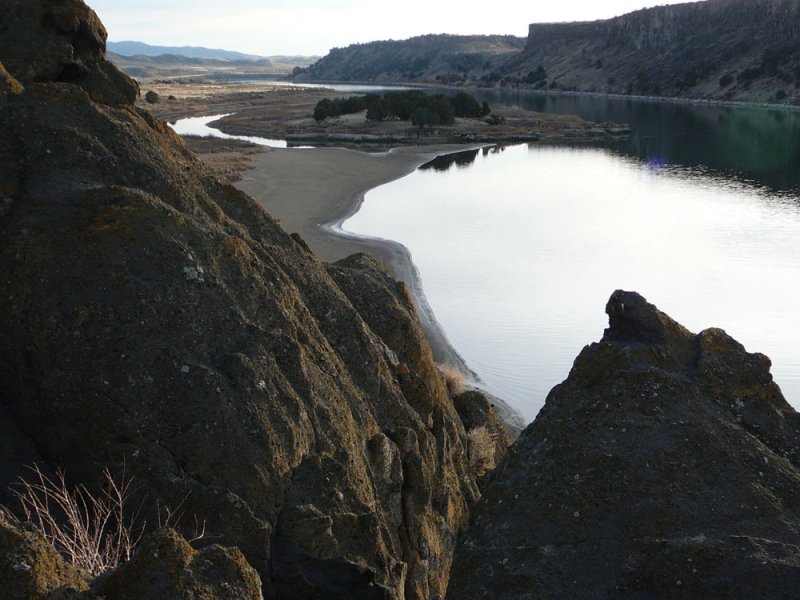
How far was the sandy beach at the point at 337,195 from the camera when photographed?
89.6ft

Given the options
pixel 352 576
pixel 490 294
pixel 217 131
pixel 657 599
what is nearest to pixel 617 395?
pixel 657 599

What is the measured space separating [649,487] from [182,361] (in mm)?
3885

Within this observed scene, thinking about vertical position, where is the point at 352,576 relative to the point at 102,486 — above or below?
below

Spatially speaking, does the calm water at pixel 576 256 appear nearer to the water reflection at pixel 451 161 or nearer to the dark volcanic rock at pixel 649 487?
the water reflection at pixel 451 161

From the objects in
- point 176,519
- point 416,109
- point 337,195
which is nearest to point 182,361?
point 176,519

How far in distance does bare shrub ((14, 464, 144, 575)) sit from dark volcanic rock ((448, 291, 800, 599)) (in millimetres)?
2514

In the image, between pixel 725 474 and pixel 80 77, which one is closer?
pixel 725 474

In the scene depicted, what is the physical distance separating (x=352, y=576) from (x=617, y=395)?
9.04 ft

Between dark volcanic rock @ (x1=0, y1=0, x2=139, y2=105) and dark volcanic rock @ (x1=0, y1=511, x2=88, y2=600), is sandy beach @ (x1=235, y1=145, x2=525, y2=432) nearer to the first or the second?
dark volcanic rock @ (x1=0, y1=0, x2=139, y2=105)

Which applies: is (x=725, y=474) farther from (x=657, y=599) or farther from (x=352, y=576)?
(x=352, y=576)

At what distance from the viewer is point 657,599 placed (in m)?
4.67

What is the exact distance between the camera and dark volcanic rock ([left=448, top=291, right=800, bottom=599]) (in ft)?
15.6

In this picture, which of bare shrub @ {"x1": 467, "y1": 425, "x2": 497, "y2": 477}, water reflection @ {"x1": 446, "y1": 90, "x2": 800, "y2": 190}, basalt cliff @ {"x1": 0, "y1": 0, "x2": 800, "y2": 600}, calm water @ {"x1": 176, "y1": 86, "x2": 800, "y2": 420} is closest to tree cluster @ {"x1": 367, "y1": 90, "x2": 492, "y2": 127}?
calm water @ {"x1": 176, "y1": 86, "x2": 800, "y2": 420}

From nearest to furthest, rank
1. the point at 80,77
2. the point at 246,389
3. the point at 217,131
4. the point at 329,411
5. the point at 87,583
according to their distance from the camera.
Result: the point at 87,583 → the point at 246,389 → the point at 329,411 → the point at 80,77 → the point at 217,131
